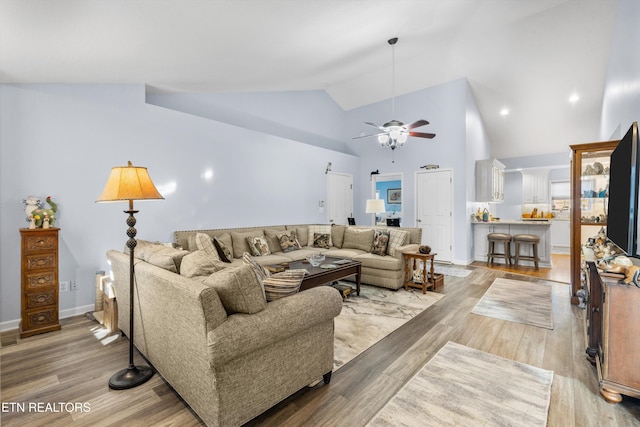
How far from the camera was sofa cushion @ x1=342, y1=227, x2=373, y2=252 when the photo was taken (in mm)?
5160

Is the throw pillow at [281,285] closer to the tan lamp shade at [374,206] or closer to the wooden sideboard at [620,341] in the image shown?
the wooden sideboard at [620,341]

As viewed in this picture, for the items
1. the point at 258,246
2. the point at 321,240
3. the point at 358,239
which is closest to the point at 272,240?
the point at 258,246

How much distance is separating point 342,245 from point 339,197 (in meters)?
2.24

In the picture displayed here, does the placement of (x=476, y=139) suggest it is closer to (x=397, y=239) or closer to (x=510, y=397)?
(x=397, y=239)

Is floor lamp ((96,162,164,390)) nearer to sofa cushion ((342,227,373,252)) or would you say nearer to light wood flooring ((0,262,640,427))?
light wood flooring ((0,262,640,427))

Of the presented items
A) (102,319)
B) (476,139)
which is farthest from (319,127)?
(102,319)

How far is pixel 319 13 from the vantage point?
9.87 feet

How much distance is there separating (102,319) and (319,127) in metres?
5.94

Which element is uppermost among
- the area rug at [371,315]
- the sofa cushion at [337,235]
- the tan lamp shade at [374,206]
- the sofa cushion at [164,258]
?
the tan lamp shade at [374,206]

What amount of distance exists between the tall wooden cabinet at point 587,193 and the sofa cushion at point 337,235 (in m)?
3.43

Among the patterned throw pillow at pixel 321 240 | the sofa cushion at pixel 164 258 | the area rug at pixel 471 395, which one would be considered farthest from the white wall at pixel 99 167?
the area rug at pixel 471 395

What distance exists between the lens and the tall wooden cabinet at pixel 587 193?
3562 millimetres

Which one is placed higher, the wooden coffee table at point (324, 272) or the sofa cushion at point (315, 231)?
the sofa cushion at point (315, 231)

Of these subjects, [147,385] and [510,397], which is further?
[147,385]
